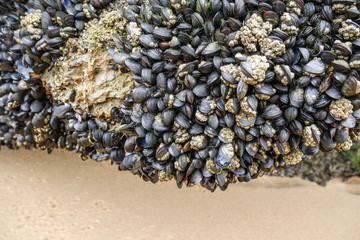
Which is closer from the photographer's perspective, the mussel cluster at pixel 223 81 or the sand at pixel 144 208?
the mussel cluster at pixel 223 81

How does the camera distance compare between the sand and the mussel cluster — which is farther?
the sand

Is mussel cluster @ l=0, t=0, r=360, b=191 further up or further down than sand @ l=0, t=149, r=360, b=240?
further up

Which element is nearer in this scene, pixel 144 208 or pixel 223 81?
pixel 223 81

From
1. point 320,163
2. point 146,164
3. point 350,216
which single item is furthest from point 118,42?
point 320,163

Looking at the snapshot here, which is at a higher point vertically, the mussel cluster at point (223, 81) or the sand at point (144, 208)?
the mussel cluster at point (223, 81)
